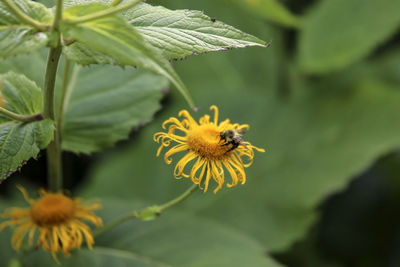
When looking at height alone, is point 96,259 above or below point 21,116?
below

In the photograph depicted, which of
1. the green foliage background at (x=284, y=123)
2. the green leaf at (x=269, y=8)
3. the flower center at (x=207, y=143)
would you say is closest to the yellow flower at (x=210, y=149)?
the flower center at (x=207, y=143)

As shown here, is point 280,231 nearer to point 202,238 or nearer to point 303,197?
point 303,197

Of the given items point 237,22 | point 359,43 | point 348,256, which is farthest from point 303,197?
point 237,22

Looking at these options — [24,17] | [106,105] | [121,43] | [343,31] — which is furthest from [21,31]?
[343,31]

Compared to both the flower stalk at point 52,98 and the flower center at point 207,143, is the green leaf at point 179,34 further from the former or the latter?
the flower center at point 207,143

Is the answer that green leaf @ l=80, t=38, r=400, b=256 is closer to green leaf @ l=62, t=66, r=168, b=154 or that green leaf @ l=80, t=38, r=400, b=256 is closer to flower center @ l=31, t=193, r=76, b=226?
green leaf @ l=62, t=66, r=168, b=154

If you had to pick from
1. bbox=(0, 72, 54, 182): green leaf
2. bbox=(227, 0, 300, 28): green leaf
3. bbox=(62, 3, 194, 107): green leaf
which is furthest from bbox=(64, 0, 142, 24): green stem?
bbox=(227, 0, 300, 28): green leaf

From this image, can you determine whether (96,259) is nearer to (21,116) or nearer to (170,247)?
(170,247)
